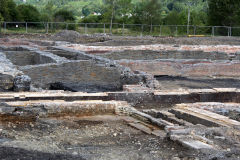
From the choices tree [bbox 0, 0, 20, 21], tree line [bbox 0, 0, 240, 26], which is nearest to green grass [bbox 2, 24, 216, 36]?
tree line [bbox 0, 0, 240, 26]

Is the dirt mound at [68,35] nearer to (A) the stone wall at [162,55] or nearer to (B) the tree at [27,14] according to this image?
(A) the stone wall at [162,55]

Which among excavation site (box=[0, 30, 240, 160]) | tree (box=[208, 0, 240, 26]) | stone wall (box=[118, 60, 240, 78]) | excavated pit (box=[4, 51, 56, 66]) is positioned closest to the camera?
excavation site (box=[0, 30, 240, 160])

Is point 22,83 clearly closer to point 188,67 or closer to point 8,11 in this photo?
point 188,67

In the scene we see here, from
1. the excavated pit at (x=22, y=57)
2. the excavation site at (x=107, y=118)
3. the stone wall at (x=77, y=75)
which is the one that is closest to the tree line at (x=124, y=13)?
the excavated pit at (x=22, y=57)

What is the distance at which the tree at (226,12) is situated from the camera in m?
40.8

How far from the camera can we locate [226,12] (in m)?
41.1

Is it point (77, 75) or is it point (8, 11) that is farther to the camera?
point (8, 11)

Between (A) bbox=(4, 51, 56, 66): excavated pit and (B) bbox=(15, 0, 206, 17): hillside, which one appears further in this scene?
(B) bbox=(15, 0, 206, 17): hillside

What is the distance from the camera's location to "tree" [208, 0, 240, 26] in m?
40.8

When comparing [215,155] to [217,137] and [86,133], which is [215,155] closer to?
[217,137]

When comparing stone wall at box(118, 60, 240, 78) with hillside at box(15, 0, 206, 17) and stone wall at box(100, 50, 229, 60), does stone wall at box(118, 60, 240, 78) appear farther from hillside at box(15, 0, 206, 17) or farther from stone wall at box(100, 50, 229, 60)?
hillside at box(15, 0, 206, 17)

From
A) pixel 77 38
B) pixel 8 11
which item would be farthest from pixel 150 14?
pixel 77 38

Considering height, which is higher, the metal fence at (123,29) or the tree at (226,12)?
the tree at (226,12)

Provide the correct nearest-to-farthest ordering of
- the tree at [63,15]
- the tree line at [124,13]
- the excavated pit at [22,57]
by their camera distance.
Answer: the excavated pit at [22,57] < the tree line at [124,13] < the tree at [63,15]
